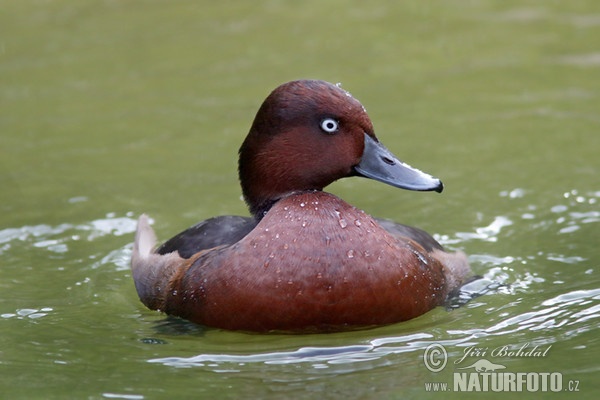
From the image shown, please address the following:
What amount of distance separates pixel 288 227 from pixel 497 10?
850 cm

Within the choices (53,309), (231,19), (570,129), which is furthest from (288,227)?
(231,19)

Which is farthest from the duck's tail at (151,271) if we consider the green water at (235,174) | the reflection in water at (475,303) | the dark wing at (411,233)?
the dark wing at (411,233)

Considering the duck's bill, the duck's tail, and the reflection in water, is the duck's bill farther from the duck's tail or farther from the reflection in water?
the duck's tail

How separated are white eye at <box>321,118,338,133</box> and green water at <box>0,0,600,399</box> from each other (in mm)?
1242

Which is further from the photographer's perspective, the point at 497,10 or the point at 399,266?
the point at 497,10

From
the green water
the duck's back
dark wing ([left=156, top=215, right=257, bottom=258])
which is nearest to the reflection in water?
the green water

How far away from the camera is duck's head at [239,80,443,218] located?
660 cm

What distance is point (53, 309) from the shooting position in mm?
7086

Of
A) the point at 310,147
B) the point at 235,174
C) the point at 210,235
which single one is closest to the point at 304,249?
the point at 310,147

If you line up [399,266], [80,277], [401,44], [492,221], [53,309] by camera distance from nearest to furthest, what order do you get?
1. [399,266]
2. [53,309]
3. [80,277]
4. [492,221]
5. [401,44]

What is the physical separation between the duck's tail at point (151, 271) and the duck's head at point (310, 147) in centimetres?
68

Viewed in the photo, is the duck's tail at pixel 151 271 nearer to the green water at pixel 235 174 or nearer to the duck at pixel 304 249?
the duck at pixel 304 249

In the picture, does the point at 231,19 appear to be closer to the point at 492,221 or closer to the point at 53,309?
the point at 492,221

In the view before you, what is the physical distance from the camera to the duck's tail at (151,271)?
6922mm
